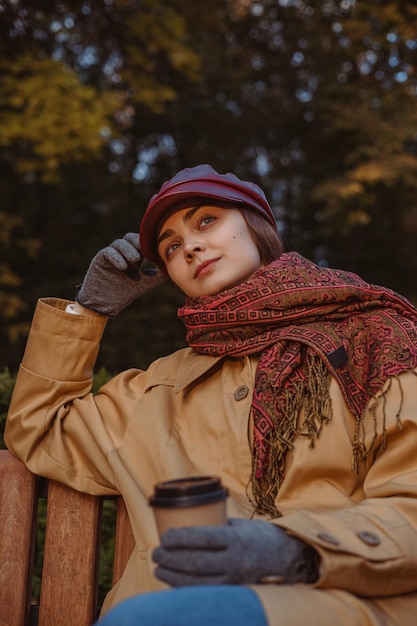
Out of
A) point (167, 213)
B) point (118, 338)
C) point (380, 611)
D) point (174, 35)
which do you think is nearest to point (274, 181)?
point (118, 338)

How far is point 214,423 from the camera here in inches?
90.7

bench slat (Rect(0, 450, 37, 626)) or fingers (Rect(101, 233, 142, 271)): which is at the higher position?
fingers (Rect(101, 233, 142, 271))

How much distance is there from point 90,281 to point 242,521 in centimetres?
122

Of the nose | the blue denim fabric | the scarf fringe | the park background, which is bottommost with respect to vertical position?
the blue denim fabric

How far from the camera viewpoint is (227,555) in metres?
1.56

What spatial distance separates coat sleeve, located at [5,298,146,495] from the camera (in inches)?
96.4

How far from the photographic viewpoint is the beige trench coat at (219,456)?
171 cm

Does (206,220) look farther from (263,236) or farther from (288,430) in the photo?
(288,430)

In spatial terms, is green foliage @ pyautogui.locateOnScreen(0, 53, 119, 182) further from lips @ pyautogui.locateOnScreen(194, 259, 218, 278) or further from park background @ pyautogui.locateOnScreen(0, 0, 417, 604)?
lips @ pyautogui.locateOnScreen(194, 259, 218, 278)

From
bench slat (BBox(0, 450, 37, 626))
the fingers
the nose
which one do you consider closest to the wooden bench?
bench slat (BBox(0, 450, 37, 626))

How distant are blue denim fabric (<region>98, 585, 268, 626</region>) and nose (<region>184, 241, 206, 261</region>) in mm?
1195

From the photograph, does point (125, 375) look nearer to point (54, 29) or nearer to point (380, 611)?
point (380, 611)

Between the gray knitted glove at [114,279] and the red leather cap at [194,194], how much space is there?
78 millimetres

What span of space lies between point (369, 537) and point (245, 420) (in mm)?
577
